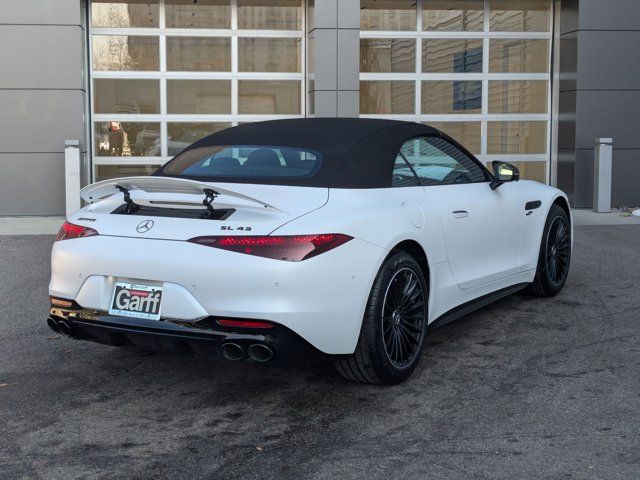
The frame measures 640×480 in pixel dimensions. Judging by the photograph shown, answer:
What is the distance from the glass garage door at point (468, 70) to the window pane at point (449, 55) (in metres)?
0.02

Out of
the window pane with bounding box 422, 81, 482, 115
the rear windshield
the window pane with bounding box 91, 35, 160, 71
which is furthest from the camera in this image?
the window pane with bounding box 422, 81, 482, 115

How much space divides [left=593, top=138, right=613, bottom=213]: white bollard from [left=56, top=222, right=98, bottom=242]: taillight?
10564mm

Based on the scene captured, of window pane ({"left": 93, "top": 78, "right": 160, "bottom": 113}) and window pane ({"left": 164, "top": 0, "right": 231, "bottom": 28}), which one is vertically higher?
window pane ({"left": 164, "top": 0, "right": 231, "bottom": 28})

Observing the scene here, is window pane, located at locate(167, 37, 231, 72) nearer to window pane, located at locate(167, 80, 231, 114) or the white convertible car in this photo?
window pane, located at locate(167, 80, 231, 114)

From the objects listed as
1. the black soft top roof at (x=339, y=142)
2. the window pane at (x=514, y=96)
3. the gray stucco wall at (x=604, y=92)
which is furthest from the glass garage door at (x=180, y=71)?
the black soft top roof at (x=339, y=142)

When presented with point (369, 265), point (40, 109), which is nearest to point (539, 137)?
point (40, 109)

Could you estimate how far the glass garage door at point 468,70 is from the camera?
47.5ft

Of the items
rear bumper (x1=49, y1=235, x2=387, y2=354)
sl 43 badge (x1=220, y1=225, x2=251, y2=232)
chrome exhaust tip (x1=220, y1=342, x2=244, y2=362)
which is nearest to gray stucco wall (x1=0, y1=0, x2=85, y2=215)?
rear bumper (x1=49, y1=235, x2=387, y2=354)

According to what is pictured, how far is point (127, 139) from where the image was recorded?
46.3 ft

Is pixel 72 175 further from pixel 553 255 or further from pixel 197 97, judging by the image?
pixel 553 255

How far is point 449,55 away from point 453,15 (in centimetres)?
66

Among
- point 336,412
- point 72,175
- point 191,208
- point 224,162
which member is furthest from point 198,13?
point 336,412

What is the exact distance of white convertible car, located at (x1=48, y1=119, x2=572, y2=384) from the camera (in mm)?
4008

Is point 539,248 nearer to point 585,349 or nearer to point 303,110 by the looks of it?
point 585,349
